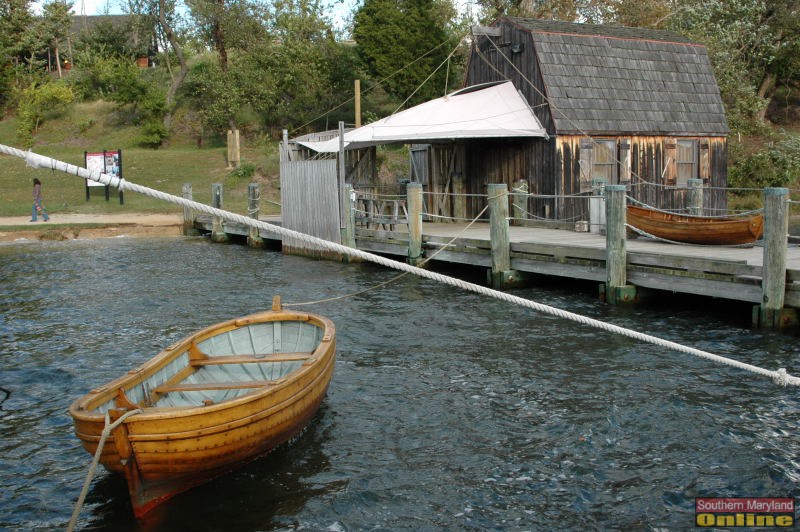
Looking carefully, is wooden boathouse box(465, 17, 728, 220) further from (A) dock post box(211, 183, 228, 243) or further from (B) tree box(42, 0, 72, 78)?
(B) tree box(42, 0, 72, 78)

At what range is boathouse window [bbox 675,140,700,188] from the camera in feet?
73.3

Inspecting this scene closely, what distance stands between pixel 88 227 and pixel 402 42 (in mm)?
16179

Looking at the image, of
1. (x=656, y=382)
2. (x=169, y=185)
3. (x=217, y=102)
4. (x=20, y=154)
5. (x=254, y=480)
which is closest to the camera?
(x=20, y=154)

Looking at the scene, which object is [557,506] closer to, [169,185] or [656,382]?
[656,382]

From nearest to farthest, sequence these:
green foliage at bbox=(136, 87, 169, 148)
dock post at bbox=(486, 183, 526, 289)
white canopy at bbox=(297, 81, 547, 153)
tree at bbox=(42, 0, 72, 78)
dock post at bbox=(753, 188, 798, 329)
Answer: dock post at bbox=(753, 188, 798, 329)
dock post at bbox=(486, 183, 526, 289)
white canopy at bbox=(297, 81, 547, 153)
green foliage at bbox=(136, 87, 169, 148)
tree at bbox=(42, 0, 72, 78)

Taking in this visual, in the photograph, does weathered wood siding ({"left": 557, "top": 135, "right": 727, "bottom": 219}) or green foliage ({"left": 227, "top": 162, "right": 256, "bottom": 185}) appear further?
green foliage ({"left": 227, "top": 162, "right": 256, "bottom": 185})

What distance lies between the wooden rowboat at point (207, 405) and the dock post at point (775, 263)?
6471mm

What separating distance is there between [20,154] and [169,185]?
29.2 metres

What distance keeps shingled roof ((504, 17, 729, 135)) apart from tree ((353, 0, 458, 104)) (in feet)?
44.4

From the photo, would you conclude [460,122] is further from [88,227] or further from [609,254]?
[88,227]

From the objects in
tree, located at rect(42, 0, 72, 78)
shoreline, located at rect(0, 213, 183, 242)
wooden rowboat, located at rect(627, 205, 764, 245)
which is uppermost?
tree, located at rect(42, 0, 72, 78)

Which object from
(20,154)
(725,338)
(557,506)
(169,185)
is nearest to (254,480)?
(557,506)

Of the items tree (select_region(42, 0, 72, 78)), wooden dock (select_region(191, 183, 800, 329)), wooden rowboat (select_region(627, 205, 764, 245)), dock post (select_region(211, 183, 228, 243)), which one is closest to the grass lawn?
dock post (select_region(211, 183, 228, 243))

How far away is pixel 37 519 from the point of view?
6812 millimetres
